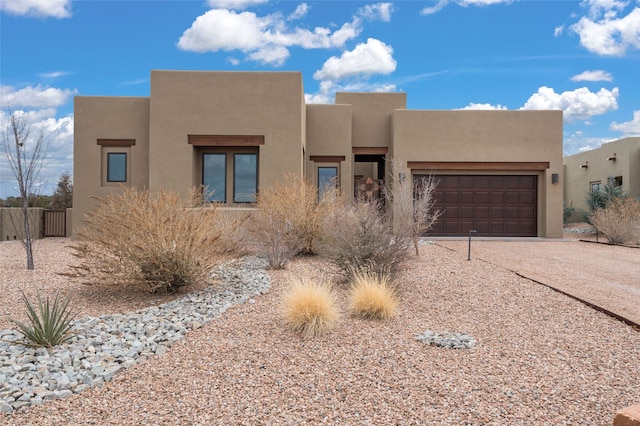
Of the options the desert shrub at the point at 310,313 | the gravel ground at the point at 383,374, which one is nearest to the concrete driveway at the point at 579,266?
the gravel ground at the point at 383,374

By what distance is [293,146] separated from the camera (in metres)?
15.9

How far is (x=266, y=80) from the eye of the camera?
1588cm

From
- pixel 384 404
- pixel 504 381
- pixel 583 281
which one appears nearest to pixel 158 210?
pixel 384 404

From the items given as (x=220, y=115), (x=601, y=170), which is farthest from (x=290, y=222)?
(x=601, y=170)

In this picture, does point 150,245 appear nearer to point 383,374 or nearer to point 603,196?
point 383,374

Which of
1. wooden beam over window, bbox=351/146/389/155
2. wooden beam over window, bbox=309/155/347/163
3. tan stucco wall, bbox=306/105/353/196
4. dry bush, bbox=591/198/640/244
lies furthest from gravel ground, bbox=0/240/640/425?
dry bush, bbox=591/198/640/244

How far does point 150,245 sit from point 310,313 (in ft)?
9.89

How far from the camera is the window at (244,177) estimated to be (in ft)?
55.2

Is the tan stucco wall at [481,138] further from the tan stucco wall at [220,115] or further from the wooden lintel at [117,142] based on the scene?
the wooden lintel at [117,142]

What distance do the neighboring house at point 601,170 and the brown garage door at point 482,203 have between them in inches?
372

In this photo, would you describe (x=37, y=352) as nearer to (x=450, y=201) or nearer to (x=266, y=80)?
(x=266, y=80)

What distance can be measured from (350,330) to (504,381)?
6.21 ft

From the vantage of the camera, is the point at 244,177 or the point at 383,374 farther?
the point at 244,177

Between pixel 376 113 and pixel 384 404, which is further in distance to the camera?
pixel 376 113
